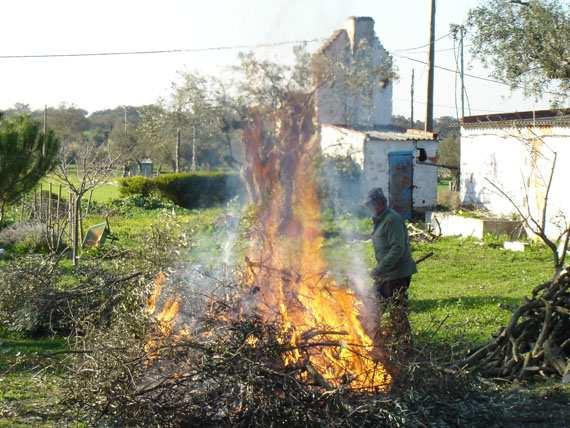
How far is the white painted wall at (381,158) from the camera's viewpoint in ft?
88.3

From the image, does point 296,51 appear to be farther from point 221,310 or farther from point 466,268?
point 466,268

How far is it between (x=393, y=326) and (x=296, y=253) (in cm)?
113

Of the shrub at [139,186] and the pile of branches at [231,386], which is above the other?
the shrub at [139,186]

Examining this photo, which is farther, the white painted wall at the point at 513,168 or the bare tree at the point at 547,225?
the white painted wall at the point at 513,168

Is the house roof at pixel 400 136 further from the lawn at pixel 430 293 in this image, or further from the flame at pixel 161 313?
the flame at pixel 161 313

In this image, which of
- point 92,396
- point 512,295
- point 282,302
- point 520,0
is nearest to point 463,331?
point 512,295

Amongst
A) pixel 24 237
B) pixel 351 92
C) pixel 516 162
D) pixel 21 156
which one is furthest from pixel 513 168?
pixel 21 156

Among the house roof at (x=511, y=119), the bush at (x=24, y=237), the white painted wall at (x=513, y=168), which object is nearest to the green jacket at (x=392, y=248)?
the white painted wall at (x=513, y=168)

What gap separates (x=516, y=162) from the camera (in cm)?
2248

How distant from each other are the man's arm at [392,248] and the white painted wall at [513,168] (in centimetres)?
1057

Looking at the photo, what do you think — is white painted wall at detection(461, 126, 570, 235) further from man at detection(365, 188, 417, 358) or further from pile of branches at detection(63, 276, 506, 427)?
pile of branches at detection(63, 276, 506, 427)

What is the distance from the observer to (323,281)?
6883 millimetres

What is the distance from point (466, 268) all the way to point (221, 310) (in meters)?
10.4

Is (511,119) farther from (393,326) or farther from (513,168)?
(393,326)
